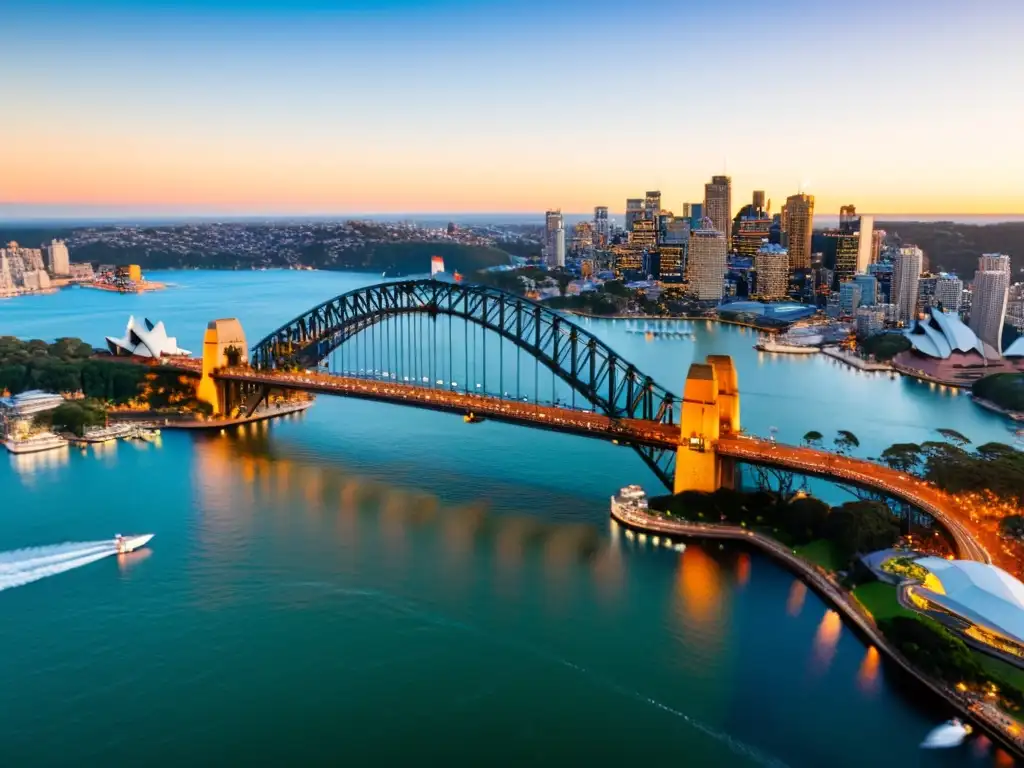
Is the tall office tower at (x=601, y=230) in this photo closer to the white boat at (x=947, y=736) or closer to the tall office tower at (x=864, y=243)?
the tall office tower at (x=864, y=243)

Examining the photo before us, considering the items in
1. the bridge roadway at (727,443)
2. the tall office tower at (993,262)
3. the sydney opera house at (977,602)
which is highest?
the tall office tower at (993,262)

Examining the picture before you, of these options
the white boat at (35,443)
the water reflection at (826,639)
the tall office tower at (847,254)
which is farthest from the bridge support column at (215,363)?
the tall office tower at (847,254)

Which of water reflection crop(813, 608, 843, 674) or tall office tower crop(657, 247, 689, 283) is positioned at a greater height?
tall office tower crop(657, 247, 689, 283)

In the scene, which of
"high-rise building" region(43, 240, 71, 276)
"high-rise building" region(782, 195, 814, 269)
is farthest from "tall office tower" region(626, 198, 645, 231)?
"high-rise building" region(43, 240, 71, 276)

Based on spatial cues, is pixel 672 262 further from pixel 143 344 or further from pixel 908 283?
pixel 143 344

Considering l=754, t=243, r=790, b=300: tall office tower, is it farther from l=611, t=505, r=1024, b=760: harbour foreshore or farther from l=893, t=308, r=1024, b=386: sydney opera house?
l=611, t=505, r=1024, b=760: harbour foreshore

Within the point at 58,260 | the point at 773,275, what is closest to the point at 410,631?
the point at 773,275
